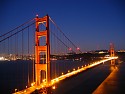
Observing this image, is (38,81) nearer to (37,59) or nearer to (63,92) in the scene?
(37,59)

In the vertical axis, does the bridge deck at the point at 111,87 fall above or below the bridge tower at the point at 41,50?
below

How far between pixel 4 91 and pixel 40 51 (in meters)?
16.9

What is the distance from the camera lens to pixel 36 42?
18.0 m

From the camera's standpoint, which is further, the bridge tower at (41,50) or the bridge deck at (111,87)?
the bridge deck at (111,87)

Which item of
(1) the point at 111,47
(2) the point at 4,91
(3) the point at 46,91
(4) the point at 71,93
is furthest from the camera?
(1) the point at 111,47

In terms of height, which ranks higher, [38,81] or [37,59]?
[37,59]

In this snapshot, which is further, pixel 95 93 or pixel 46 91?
pixel 95 93

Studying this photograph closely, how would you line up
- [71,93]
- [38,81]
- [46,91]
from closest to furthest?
[46,91] → [38,81] → [71,93]

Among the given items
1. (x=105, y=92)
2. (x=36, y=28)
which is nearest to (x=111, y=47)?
(x=105, y=92)

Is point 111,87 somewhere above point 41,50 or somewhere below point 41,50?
below

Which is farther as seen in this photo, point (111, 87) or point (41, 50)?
point (111, 87)

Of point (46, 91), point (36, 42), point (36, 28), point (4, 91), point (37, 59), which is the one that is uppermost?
point (36, 28)

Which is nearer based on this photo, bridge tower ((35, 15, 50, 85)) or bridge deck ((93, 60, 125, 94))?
bridge tower ((35, 15, 50, 85))

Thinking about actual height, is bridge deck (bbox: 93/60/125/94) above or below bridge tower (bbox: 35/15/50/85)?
below
